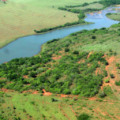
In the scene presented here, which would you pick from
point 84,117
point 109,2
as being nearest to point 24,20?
point 84,117

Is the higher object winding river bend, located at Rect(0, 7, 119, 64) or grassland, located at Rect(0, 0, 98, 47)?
grassland, located at Rect(0, 0, 98, 47)

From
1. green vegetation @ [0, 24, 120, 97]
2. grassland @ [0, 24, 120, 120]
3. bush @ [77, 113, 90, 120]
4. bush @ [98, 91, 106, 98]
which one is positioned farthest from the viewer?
green vegetation @ [0, 24, 120, 97]

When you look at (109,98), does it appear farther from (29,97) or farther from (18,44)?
(18,44)

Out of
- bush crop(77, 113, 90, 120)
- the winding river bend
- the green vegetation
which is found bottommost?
bush crop(77, 113, 90, 120)

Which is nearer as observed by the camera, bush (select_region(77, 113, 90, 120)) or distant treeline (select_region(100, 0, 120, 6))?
bush (select_region(77, 113, 90, 120))

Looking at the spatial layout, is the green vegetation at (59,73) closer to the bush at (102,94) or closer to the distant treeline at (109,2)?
the bush at (102,94)

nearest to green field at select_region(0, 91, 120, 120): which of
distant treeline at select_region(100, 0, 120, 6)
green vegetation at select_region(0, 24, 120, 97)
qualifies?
green vegetation at select_region(0, 24, 120, 97)

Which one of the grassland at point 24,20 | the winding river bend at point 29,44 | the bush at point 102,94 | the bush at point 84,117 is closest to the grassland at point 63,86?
the bush at point 102,94

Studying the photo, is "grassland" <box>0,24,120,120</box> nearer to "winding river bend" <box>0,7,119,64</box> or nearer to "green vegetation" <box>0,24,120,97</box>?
"green vegetation" <box>0,24,120,97</box>

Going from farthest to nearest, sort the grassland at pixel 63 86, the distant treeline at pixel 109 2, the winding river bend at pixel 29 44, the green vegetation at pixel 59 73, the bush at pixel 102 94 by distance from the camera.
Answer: the distant treeline at pixel 109 2
the winding river bend at pixel 29 44
the green vegetation at pixel 59 73
the bush at pixel 102 94
the grassland at pixel 63 86
